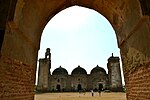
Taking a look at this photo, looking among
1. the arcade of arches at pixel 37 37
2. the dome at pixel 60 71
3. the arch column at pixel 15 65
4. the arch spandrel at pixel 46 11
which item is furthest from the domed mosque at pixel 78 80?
the arch column at pixel 15 65

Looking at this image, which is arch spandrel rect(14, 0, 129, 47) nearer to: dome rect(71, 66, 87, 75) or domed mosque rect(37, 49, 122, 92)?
domed mosque rect(37, 49, 122, 92)

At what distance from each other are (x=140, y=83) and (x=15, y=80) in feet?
9.66

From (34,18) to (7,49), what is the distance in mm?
1991

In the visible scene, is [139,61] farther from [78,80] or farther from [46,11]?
[78,80]

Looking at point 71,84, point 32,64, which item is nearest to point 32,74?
point 32,64

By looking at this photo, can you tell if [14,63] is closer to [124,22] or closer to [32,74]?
[32,74]

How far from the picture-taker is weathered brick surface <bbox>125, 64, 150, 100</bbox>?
339cm

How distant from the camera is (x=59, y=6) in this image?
5832 millimetres

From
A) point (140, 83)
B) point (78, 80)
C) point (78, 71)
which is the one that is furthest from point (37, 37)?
point (78, 71)

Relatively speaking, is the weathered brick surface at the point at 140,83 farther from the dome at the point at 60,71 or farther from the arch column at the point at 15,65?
the dome at the point at 60,71

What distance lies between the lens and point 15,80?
372 cm

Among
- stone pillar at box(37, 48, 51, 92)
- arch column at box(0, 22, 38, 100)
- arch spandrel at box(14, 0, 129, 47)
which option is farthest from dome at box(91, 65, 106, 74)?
arch column at box(0, 22, 38, 100)

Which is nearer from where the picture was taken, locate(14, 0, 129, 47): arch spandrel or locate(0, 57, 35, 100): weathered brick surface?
locate(0, 57, 35, 100): weathered brick surface

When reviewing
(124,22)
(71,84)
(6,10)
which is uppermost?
(124,22)
